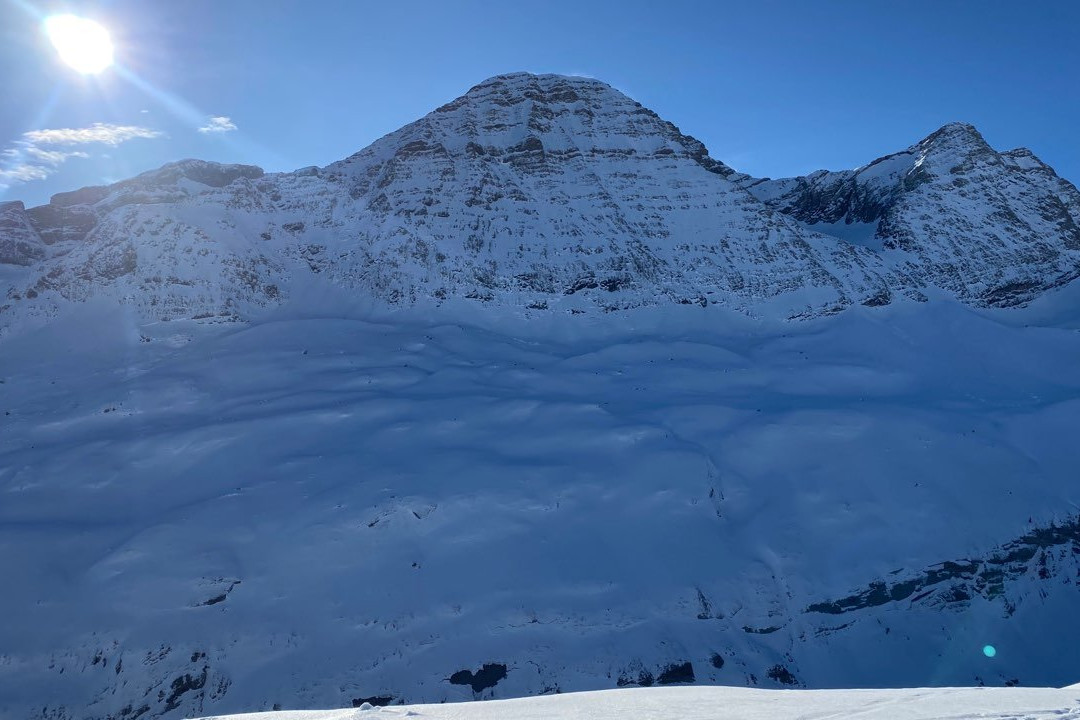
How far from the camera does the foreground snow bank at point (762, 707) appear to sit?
30.2 ft

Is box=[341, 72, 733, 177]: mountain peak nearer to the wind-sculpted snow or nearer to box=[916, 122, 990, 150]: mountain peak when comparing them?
box=[916, 122, 990, 150]: mountain peak

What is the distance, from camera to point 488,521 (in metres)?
29.0

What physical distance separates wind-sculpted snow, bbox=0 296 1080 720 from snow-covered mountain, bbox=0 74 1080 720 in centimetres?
14

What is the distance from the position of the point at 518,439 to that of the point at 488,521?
20.5 feet

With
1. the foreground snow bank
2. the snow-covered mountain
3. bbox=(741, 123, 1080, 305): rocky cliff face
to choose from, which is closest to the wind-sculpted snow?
the snow-covered mountain

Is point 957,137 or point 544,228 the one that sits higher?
point 957,137

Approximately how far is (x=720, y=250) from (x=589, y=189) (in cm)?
1278

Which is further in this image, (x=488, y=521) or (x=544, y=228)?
(x=544, y=228)

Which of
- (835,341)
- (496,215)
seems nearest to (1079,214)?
(835,341)

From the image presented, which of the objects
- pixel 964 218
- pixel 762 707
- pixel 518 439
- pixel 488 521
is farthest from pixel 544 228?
pixel 762 707

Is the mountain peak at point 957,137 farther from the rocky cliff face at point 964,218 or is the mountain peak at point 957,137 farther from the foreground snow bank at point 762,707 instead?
the foreground snow bank at point 762,707

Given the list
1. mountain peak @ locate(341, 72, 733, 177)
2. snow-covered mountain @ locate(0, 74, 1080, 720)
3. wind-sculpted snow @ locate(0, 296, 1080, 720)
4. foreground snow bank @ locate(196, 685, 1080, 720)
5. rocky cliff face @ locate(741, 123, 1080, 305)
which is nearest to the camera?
foreground snow bank @ locate(196, 685, 1080, 720)

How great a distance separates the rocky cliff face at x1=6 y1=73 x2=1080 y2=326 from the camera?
5069cm

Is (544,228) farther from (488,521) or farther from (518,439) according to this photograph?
(488,521)
